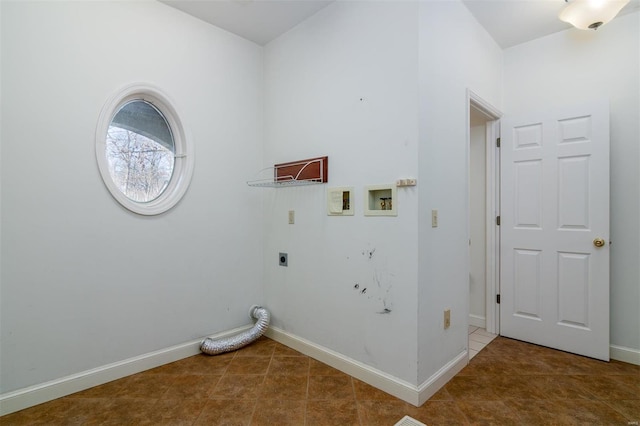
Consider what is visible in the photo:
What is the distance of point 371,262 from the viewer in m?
2.12

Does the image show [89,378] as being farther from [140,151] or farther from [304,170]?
[304,170]

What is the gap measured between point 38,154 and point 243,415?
6.70ft

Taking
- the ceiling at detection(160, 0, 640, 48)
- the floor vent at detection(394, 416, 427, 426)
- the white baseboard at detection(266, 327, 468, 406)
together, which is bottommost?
the floor vent at detection(394, 416, 427, 426)

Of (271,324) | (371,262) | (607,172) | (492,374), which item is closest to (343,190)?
Result: (371,262)

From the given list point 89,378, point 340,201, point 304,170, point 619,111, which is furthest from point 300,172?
point 619,111

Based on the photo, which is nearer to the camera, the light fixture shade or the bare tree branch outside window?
the light fixture shade

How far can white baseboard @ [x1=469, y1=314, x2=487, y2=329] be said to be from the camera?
3075 millimetres

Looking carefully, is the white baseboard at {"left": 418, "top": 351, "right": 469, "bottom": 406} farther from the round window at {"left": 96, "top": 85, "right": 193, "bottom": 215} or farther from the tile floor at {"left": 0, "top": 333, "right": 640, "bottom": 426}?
the round window at {"left": 96, "top": 85, "right": 193, "bottom": 215}

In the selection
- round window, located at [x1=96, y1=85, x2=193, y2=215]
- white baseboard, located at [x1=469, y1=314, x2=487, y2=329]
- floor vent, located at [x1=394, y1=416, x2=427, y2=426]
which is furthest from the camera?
white baseboard, located at [x1=469, y1=314, x2=487, y2=329]

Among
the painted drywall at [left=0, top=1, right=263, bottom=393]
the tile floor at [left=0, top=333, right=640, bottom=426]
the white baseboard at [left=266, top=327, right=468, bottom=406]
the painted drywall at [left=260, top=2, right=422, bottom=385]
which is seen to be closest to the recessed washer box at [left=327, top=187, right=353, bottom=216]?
the painted drywall at [left=260, top=2, right=422, bottom=385]

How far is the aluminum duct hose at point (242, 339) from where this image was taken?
2.51m

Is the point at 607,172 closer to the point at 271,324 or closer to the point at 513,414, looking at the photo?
the point at 513,414

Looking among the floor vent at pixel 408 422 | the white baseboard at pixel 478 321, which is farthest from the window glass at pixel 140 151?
the white baseboard at pixel 478 321

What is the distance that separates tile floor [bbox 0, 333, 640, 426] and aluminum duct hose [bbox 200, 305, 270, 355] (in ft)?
0.42
